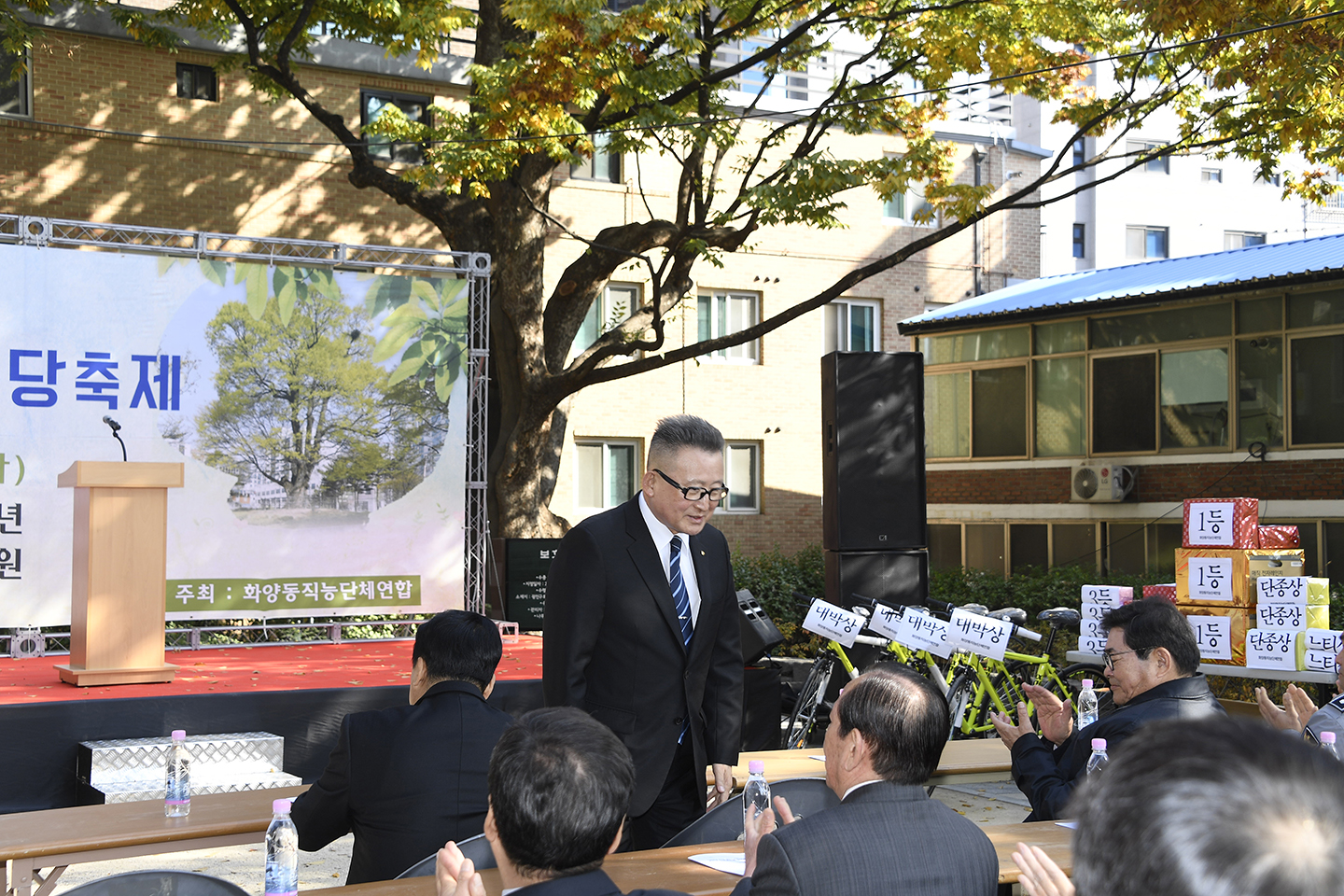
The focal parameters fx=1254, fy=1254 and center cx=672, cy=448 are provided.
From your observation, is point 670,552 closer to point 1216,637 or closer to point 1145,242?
point 1216,637

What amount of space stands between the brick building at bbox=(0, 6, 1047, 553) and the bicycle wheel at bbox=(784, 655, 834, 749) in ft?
19.2

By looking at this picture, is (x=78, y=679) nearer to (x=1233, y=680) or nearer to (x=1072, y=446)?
(x=1233, y=680)

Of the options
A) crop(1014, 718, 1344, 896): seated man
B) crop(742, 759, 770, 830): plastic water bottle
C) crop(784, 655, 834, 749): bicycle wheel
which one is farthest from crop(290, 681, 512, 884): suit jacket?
crop(784, 655, 834, 749): bicycle wheel

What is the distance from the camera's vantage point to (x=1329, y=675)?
8383 mm

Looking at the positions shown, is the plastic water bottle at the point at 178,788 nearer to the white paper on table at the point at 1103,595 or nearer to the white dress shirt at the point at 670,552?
the white dress shirt at the point at 670,552

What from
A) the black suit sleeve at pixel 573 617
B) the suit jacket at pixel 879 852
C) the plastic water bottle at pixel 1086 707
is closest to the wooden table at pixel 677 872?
the black suit sleeve at pixel 573 617

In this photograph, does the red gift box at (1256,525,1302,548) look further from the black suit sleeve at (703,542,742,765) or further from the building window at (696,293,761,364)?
the building window at (696,293,761,364)

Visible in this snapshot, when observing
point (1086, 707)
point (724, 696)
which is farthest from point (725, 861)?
point (1086, 707)

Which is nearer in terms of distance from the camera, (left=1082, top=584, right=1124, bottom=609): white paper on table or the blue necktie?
the blue necktie

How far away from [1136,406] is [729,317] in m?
6.65

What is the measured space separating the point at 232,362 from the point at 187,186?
6.30 metres

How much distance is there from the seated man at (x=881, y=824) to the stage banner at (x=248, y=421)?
8.73 m

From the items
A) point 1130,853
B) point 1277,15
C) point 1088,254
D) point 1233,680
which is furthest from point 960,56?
point 1088,254

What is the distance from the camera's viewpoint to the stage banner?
32.2 feet
